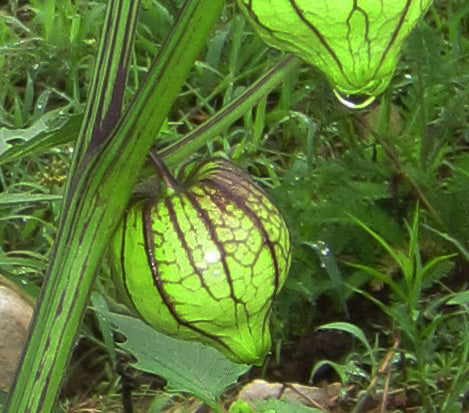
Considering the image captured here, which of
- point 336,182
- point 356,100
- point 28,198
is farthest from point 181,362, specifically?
point 336,182

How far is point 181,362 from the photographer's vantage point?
113 centimetres

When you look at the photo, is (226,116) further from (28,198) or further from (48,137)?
(28,198)

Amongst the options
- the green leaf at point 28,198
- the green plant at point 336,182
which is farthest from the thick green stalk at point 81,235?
the green plant at point 336,182

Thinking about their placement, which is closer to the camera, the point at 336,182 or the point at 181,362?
the point at 181,362

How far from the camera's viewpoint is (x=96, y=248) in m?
0.83

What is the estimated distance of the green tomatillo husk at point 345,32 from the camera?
70 cm

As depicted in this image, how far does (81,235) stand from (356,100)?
225mm

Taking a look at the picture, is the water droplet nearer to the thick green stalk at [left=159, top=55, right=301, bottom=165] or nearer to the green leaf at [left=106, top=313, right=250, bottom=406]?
the thick green stalk at [left=159, top=55, right=301, bottom=165]

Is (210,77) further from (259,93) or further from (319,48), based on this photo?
(319,48)

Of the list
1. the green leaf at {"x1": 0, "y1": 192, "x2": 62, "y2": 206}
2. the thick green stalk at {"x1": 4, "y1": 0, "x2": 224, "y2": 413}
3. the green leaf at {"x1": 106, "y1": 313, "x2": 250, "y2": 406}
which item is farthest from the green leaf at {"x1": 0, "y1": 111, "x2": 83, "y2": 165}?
the green leaf at {"x1": 106, "y1": 313, "x2": 250, "y2": 406}

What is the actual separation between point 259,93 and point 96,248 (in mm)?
209

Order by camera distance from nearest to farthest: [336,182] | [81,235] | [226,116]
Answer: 1. [81,235]
2. [226,116]
3. [336,182]

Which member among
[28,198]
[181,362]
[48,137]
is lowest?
[181,362]

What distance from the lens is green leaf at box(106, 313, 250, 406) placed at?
3.62 feet
